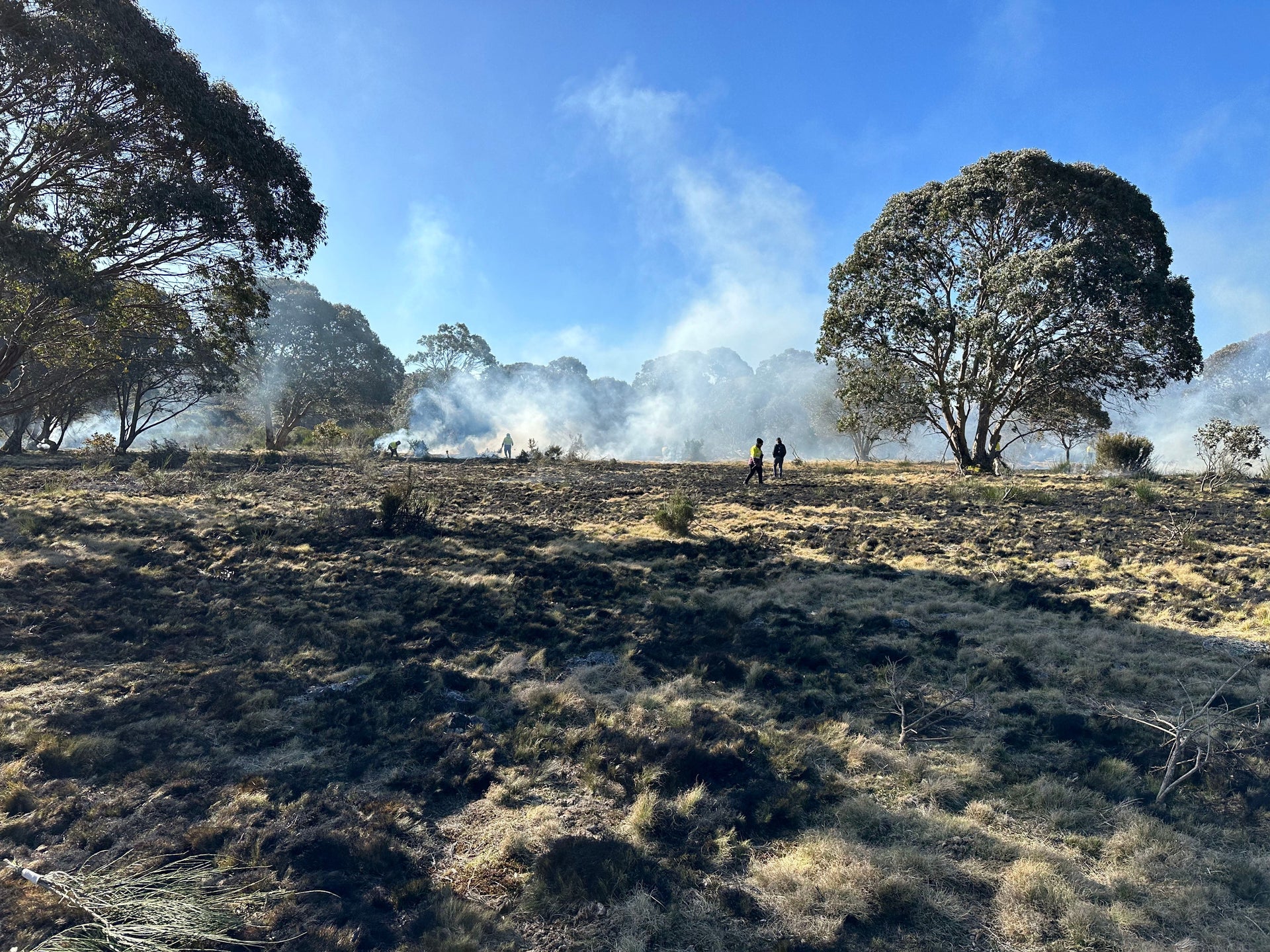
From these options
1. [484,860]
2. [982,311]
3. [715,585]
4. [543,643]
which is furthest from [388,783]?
[982,311]

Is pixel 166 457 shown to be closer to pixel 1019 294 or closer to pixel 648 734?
pixel 648 734

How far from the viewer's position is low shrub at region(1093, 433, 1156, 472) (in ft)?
70.4

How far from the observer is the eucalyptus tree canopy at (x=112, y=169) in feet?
30.6

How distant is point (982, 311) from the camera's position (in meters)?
20.0

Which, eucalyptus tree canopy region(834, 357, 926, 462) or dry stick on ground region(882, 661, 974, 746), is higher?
eucalyptus tree canopy region(834, 357, 926, 462)

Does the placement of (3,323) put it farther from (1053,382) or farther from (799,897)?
(1053,382)

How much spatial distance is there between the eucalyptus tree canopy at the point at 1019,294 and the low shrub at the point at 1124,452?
4.99 feet

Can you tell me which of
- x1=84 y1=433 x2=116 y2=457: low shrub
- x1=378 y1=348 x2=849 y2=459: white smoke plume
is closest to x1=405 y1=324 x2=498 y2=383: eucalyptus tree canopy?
x1=378 y1=348 x2=849 y2=459: white smoke plume

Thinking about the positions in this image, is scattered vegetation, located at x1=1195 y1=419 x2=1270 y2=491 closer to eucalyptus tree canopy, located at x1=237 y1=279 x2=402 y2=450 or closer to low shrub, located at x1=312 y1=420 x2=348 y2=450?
low shrub, located at x1=312 y1=420 x2=348 y2=450

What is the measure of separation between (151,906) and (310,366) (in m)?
42.8

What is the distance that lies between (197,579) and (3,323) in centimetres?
639

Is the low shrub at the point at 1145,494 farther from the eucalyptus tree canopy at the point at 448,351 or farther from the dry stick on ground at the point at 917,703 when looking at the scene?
the eucalyptus tree canopy at the point at 448,351

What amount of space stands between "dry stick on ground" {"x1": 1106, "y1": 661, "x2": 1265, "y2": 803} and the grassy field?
104 mm

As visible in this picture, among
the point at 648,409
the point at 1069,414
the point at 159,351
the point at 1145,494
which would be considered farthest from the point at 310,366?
the point at 648,409
